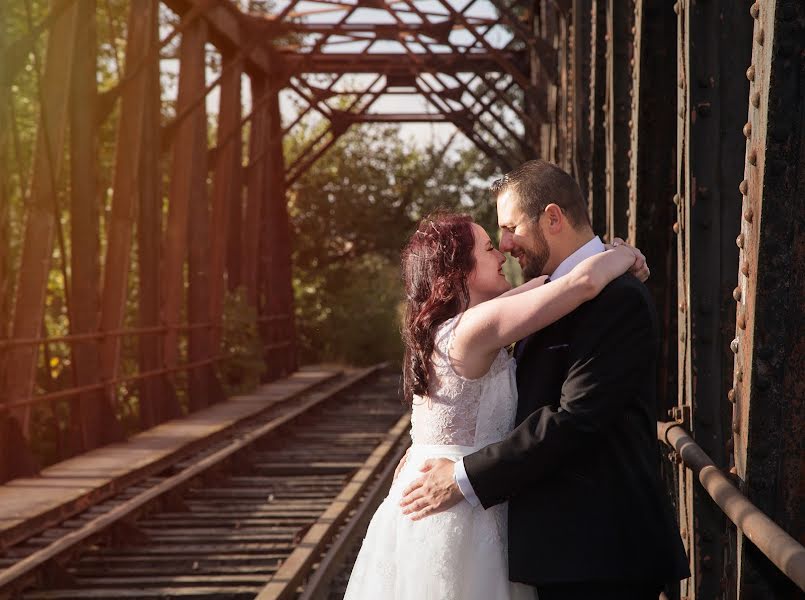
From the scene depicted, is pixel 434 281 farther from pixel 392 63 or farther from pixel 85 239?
pixel 392 63

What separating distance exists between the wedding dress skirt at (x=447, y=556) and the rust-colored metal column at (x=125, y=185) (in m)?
9.65

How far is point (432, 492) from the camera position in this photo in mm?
2963

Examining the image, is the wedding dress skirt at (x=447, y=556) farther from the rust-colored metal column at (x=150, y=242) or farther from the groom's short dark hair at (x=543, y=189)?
the rust-colored metal column at (x=150, y=242)

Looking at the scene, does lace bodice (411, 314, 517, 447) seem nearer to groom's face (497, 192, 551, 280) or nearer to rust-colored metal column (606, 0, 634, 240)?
groom's face (497, 192, 551, 280)

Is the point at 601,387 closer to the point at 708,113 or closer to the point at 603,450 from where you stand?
the point at 603,450

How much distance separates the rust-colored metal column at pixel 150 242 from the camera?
13656 mm

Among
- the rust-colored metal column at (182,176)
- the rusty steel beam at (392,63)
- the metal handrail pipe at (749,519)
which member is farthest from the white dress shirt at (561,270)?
the rusty steel beam at (392,63)

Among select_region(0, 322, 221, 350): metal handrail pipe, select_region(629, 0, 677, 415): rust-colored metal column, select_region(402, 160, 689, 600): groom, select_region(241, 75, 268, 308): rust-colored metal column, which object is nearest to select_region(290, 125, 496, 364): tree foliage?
select_region(241, 75, 268, 308): rust-colored metal column

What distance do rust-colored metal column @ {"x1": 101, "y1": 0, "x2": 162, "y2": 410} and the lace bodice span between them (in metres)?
9.73

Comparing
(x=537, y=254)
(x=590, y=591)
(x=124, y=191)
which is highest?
(x=124, y=191)

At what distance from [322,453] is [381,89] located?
12.7 m

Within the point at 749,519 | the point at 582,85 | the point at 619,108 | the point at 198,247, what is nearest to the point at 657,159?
the point at 619,108

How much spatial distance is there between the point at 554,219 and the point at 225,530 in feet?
20.2

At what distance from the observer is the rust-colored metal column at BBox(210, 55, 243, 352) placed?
1775 centimetres
